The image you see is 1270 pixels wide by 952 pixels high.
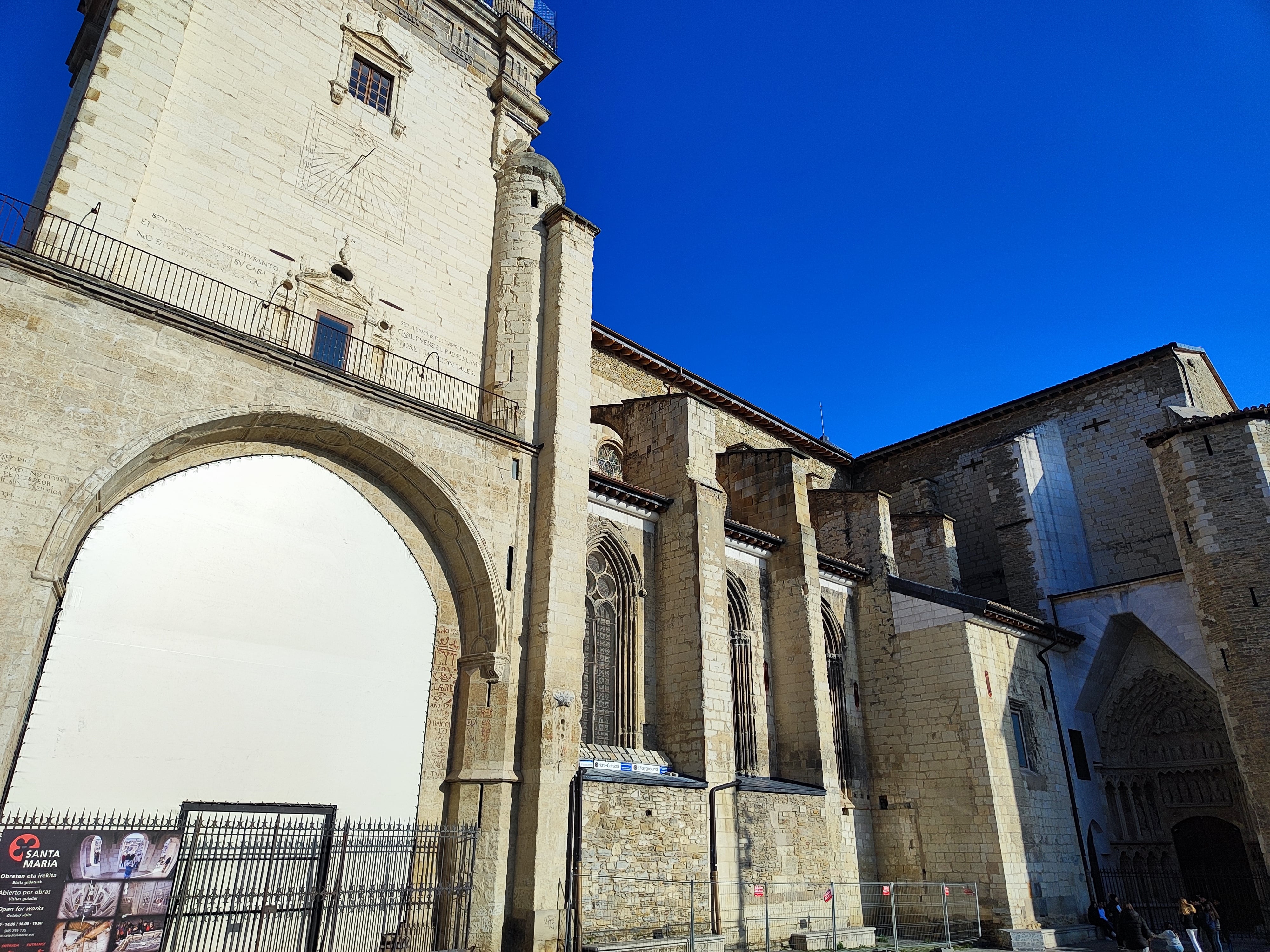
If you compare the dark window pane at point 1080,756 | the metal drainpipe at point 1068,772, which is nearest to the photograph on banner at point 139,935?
the metal drainpipe at point 1068,772

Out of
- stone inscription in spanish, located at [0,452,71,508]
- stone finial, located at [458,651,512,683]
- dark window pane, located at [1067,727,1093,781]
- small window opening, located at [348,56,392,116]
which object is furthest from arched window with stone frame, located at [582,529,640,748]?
dark window pane, located at [1067,727,1093,781]

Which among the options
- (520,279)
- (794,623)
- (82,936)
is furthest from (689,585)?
(82,936)

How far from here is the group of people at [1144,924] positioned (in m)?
12.4

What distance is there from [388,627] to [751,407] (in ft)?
48.7

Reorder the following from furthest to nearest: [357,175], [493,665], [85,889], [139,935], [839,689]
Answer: [839,689]
[357,175]
[493,665]
[139,935]
[85,889]

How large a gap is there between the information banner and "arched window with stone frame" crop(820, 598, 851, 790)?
1251cm

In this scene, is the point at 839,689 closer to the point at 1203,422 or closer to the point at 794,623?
the point at 794,623

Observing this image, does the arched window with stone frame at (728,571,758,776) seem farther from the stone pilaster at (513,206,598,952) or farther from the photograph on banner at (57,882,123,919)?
Result: the photograph on banner at (57,882,123,919)

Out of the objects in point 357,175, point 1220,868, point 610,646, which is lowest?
point 1220,868

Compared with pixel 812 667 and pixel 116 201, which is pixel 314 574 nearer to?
pixel 116 201

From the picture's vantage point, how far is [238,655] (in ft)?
32.4

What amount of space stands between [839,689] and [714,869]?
6.20 metres

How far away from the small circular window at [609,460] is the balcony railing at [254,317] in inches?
203

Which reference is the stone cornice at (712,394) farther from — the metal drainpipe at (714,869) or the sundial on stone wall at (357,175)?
the metal drainpipe at (714,869)
